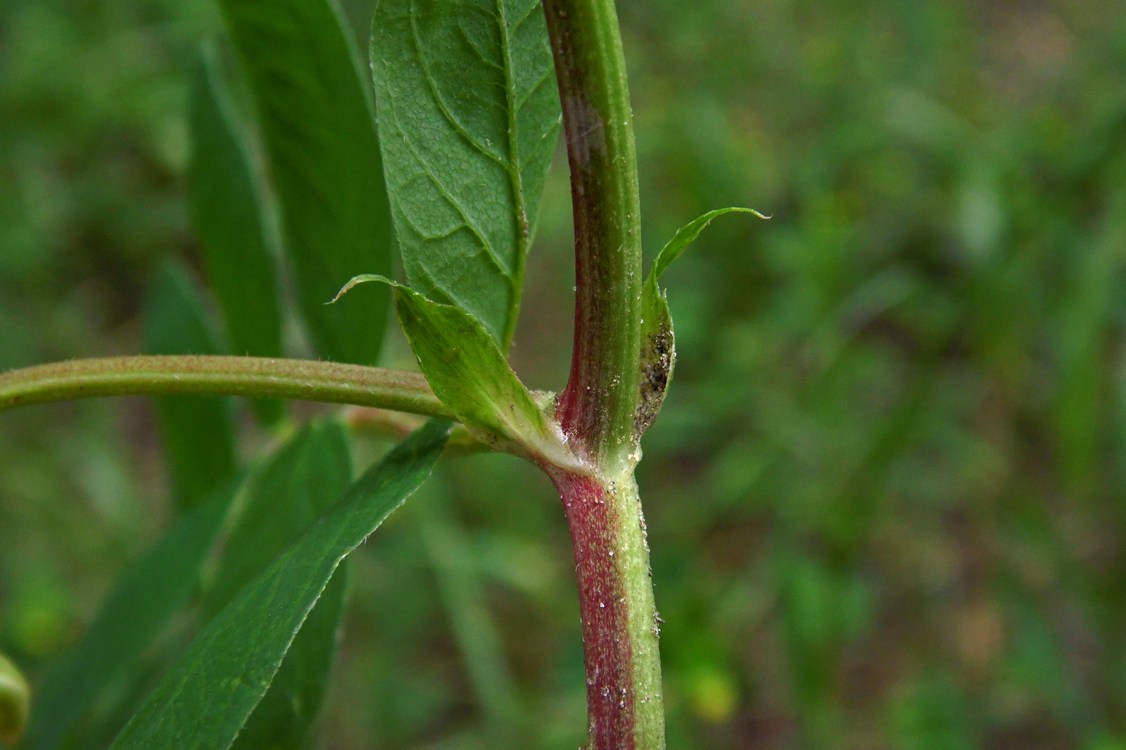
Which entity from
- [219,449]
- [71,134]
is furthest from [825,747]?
[71,134]

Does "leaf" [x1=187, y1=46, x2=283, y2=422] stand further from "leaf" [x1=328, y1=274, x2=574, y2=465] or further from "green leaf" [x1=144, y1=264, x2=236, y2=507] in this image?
"leaf" [x1=328, y1=274, x2=574, y2=465]

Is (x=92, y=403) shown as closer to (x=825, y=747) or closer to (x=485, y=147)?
(x=825, y=747)

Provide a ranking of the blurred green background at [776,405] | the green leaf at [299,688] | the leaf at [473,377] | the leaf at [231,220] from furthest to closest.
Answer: the blurred green background at [776,405], the leaf at [231,220], the green leaf at [299,688], the leaf at [473,377]

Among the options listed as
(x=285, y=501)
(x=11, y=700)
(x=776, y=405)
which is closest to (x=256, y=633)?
(x=285, y=501)

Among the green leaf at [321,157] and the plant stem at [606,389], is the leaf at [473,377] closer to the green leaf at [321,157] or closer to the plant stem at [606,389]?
the plant stem at [606,389]

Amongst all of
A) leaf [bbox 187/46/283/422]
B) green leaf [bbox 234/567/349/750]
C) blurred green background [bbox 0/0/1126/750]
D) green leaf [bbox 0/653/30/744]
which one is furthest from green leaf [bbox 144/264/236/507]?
blurred green background [bbox 0/0/1126/750]

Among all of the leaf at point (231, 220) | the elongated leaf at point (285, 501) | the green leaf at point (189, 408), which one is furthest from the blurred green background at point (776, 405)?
the elongated leaf at point (285, 501)

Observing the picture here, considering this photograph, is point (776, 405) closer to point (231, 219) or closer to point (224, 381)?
point (231, 219)
